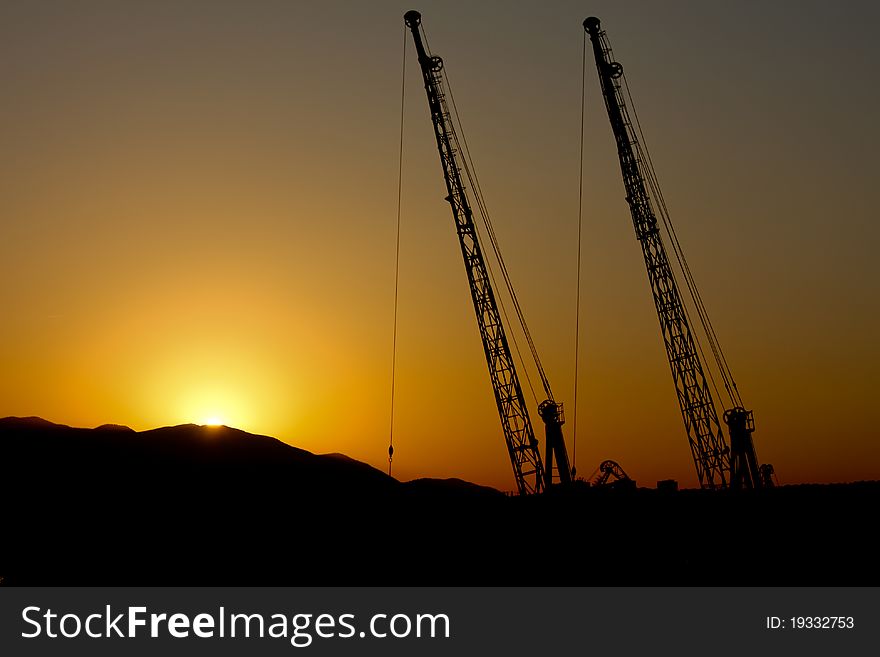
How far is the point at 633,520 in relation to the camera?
8338 centimetres

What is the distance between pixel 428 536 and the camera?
90.8 meters

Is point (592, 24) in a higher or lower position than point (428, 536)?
higher

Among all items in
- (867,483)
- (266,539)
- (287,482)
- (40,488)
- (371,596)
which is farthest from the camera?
(287,482)

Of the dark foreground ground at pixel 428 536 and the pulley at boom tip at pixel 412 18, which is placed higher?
the pulley at boom tip at pixel 412 18

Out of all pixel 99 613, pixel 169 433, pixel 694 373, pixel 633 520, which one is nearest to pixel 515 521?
pixel 633 520

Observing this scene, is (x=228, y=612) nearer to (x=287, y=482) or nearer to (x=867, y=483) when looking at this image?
(x=867, y=483)

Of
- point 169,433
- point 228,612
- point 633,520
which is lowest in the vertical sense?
point 228,612

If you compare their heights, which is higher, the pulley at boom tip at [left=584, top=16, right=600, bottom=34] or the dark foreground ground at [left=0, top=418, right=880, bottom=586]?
the pulley at boom tip at [left=584, top=16, right=600, bottom=34]

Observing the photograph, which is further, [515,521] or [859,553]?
[515,521]

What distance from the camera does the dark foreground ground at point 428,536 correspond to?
7706cm

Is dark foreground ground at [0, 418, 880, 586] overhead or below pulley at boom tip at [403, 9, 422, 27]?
below

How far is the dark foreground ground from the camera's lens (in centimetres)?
7706

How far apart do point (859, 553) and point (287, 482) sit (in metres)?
94.6

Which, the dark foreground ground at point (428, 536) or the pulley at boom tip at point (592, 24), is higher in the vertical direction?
the pulley at boom tip at point (592, 24)
